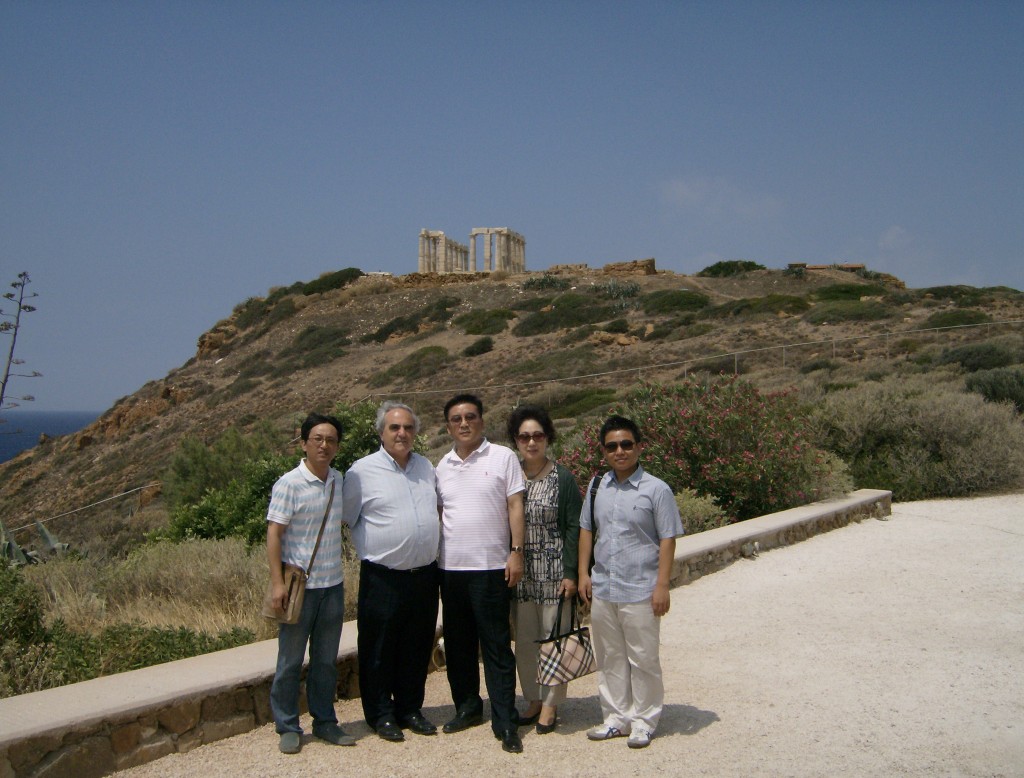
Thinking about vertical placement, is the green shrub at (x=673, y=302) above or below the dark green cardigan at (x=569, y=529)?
above

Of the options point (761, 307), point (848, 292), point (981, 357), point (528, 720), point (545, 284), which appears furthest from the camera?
point (545, 284)

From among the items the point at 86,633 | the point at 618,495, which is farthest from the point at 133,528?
the point at 618,495

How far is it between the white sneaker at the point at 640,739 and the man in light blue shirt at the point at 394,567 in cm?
97

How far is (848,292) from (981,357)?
78.4 feet

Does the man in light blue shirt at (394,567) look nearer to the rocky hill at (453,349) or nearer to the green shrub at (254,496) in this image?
the green shrub at (254,496)

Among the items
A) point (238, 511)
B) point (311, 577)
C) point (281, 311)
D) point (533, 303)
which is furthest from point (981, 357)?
point (281, 311)

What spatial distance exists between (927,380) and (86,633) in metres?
17.4

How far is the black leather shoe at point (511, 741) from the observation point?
4.10 m

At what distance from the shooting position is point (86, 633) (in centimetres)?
564

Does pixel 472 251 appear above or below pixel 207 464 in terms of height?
above

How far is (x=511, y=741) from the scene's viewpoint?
4.12 m

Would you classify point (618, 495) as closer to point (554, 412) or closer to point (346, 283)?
point (554, 412)

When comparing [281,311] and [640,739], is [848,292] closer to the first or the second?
[281,311]

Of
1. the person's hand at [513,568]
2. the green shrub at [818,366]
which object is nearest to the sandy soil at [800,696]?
the person's hand at [513,568]
